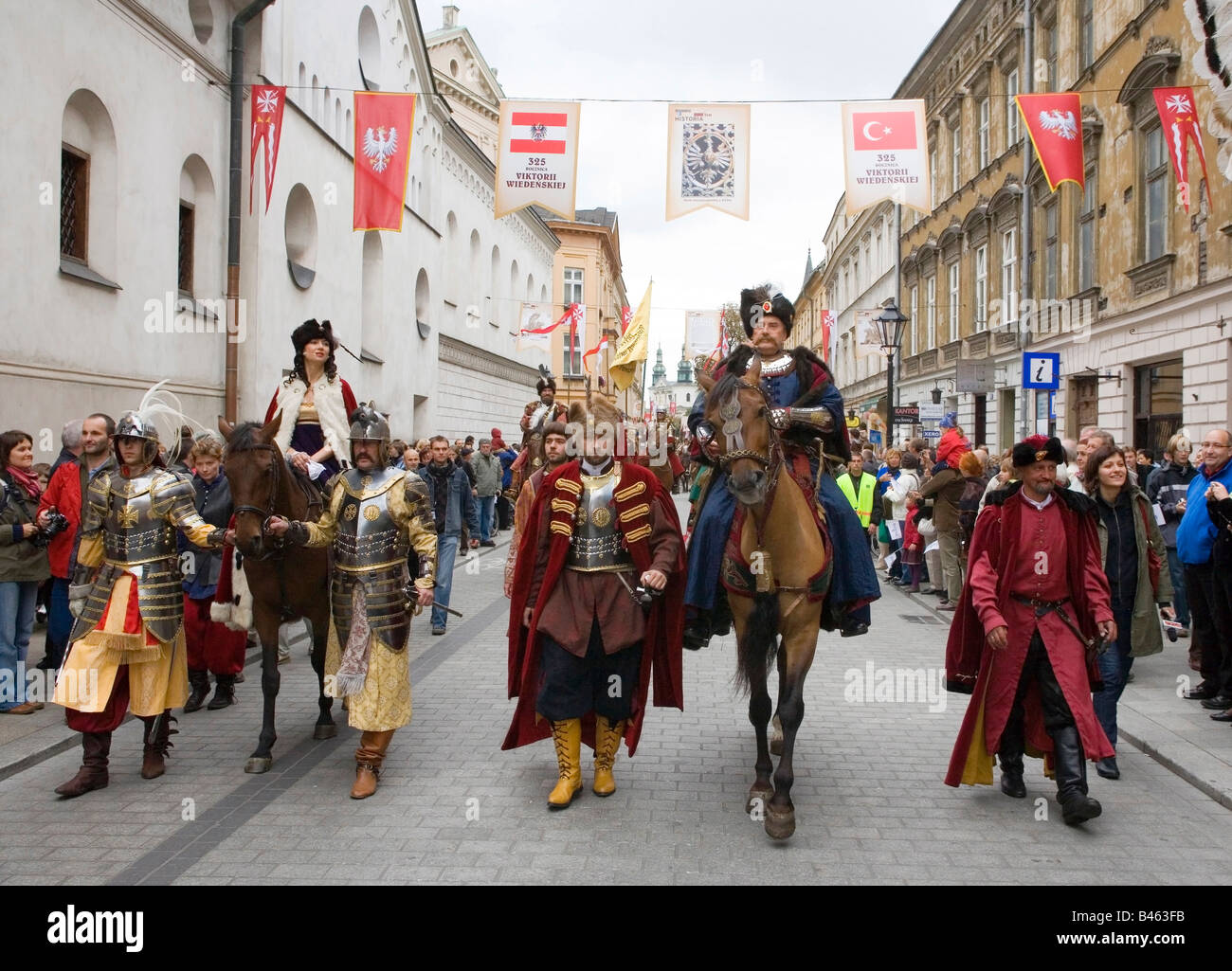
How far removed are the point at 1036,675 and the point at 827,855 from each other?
1612 millimetres

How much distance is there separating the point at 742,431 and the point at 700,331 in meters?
25.5

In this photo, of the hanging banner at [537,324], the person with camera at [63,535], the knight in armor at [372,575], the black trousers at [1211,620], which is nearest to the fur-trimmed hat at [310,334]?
the person with camera at [63,535]

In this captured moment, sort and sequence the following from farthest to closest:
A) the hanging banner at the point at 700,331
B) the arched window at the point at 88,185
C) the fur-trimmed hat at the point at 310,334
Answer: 1. the hanging banner at the point at 700,331
2. the arched window at the point at 88,185
3. the fur-trimmed hat at the point at 310,334

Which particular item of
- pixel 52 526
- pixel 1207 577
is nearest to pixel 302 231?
pixel 52 526

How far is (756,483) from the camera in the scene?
4375 mm

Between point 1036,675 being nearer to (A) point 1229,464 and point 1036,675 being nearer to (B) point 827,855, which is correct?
(B) point 827,855

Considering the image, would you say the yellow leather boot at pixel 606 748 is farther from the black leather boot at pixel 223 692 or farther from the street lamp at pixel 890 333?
the street lamp at pixel 890 333

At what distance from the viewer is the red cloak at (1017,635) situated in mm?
5328

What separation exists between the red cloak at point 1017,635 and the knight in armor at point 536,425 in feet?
13.7

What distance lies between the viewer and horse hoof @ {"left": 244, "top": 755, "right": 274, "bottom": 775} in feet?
19.5

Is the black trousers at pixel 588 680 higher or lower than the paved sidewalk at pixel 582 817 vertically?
higher

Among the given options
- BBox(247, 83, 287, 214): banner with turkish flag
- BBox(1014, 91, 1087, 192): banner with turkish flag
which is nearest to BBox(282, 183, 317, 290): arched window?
BBox(247, 83, 287, 214): banner with turkish flag

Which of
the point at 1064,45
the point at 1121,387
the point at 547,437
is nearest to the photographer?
the point at 547,437
